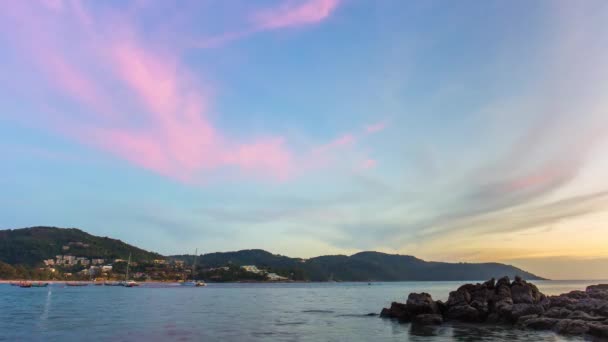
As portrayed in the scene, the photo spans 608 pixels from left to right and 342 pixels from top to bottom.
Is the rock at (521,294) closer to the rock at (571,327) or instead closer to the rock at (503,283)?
the rock at (503,283)

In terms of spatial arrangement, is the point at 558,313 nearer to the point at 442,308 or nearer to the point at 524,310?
the point at 524,310

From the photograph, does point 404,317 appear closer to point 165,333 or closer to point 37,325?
point 165,333

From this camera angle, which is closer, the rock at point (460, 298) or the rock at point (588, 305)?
the rock at point (588, 305)

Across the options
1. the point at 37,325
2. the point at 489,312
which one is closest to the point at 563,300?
the point at 489,312

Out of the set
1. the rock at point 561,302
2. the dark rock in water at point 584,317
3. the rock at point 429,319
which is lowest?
the rock at point 429,319

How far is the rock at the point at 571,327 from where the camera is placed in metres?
43.0

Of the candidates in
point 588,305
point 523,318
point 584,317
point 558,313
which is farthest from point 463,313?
point 588,305

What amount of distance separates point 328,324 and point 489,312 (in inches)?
833

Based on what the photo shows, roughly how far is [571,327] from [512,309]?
9537 mm

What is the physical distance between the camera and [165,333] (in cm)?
4459

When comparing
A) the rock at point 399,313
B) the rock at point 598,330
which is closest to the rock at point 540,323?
the rock at point 598,330

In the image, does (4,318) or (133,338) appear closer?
(133,338)

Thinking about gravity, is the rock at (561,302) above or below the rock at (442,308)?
above

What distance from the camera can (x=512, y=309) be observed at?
53.3m
